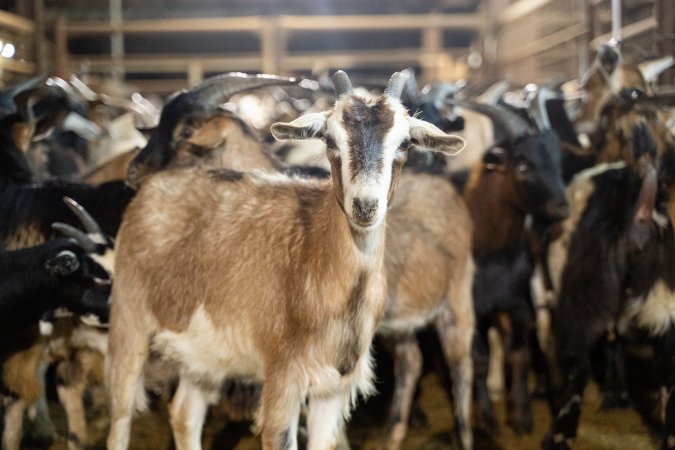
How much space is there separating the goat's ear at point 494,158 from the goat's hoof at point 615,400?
1.81 meters

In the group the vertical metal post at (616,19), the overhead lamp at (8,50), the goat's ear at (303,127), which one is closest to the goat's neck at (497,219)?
the goat's ear at (303,127)

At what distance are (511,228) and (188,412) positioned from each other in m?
2.62

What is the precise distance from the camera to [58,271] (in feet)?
15.3

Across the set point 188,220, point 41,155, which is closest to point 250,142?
point 188,220

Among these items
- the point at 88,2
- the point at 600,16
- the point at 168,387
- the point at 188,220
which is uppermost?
the point at 88,2

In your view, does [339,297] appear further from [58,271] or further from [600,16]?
[600,16]

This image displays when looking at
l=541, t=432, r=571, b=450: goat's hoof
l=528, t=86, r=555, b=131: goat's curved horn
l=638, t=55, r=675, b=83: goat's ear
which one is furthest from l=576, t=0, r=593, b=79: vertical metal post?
l=541, t=432, r=571, b=450: goat's hoof

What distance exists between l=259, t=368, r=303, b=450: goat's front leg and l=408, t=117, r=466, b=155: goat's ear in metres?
1.17

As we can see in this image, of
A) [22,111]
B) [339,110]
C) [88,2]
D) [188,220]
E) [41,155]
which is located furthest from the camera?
[88,2]

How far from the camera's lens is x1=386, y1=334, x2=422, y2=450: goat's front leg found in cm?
530

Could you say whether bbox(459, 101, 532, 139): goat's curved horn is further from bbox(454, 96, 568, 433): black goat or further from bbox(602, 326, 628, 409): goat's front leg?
bbox(602, 326, 628, 409): goat's front leg

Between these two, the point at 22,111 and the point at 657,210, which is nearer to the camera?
the point at 657,210

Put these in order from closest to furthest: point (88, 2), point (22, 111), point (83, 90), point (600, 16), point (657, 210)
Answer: point (657, 210), point (22, 111), point (83, 90), point (600, 16), point (88, 2)

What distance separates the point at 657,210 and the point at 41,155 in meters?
5.81
